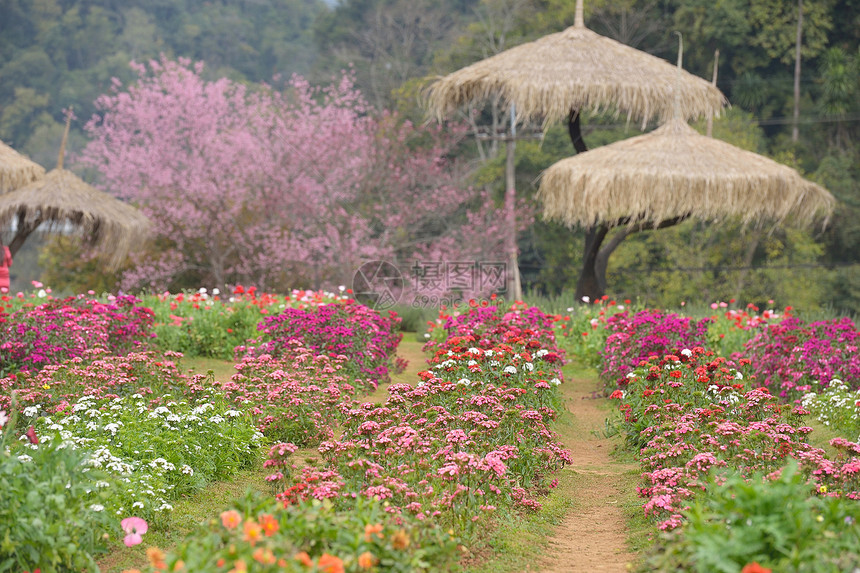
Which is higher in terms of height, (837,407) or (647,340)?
(647,340)

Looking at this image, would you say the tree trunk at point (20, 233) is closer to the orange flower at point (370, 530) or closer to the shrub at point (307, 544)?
the shrub at point (307, 544)

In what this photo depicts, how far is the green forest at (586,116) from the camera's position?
19.4m

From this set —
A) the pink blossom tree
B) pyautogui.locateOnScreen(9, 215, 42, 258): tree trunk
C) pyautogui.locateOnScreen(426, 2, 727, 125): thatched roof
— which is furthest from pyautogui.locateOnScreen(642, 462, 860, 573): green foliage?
the pink blossom tree

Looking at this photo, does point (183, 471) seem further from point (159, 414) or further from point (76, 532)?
point (76, 532)

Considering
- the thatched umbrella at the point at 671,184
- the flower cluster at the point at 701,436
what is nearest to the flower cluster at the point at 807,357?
the flower cluster at the point at 701,436

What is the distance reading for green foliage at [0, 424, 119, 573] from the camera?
3193 millimetres

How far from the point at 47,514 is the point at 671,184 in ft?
31.2

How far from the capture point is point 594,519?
492 cm

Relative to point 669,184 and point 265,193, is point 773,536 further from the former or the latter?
point 265,193

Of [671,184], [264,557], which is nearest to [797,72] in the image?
[671,184]

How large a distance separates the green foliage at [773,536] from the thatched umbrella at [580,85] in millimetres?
9540

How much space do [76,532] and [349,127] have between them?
14066mm

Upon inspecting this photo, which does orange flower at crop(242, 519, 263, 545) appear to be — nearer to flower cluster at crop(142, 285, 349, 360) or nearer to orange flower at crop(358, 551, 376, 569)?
orange flower at crop(358, 551, 376, 569)

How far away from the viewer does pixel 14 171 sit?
42.1ft
